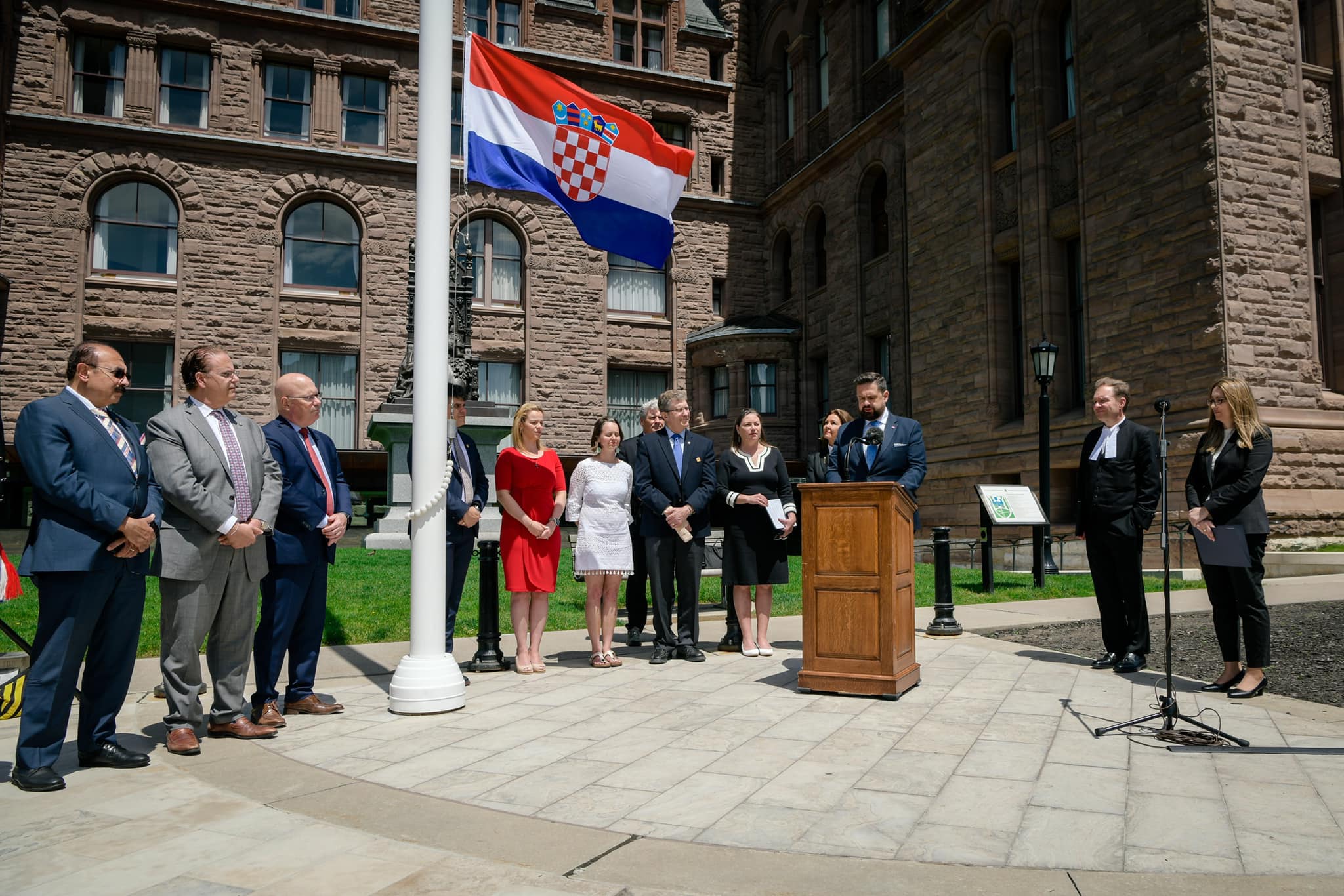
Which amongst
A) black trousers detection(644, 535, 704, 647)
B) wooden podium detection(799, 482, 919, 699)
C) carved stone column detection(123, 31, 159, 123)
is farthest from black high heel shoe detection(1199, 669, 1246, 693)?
carved stone column detection(123, 31, 159, 123)

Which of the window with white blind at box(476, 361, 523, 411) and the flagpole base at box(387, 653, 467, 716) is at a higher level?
the window with white blind at box(476, 361, 523, 411)

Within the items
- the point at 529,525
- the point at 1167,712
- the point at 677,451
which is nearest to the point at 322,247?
the point at 677,451

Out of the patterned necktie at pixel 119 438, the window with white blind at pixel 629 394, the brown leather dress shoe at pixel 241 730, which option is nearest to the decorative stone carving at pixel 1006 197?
the window with white blind at pixel 629 394

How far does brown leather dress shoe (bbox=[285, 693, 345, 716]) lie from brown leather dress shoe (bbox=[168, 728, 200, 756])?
958mm

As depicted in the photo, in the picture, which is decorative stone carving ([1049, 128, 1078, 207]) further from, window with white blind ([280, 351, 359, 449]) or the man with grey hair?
window with white blind ([280, 351, 359, 449])

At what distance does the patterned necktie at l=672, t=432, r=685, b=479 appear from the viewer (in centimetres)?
771

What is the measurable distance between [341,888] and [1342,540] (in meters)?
16.7

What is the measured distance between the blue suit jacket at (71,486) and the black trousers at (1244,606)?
662 centimetres

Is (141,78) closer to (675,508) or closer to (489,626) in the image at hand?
(489,626)

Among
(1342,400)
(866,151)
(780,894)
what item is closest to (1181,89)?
(1342,400)

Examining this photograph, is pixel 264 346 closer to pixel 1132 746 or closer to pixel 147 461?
pixel 147 461

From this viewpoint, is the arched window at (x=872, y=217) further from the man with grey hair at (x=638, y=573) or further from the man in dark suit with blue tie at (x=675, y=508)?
the man in dark suit with blue tie at (x=675, y=508)

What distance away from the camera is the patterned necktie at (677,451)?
7715mm

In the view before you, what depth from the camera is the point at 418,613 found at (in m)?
5.95
